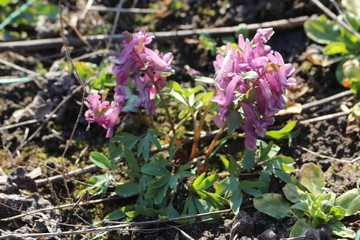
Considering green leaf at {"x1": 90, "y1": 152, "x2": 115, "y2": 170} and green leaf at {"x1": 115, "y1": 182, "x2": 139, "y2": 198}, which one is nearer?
green leaf at {"x1": 115, "y1": 182, "x2": 139, "y2": 198}

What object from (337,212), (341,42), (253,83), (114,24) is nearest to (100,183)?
(253,83)

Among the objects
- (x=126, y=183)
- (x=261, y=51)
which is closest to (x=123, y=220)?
(x=126, y=183)

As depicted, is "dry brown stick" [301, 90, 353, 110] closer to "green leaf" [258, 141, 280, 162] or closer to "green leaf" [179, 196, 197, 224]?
"green leaf" [258, 141, 280, 162]

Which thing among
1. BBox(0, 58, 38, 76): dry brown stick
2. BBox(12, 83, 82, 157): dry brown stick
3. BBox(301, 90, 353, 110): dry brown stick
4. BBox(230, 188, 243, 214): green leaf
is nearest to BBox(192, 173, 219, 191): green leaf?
BBox(230, 188, 243, 214): green leaf

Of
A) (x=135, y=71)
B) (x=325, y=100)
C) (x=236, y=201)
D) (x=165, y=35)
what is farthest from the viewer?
(x=165, y=35)

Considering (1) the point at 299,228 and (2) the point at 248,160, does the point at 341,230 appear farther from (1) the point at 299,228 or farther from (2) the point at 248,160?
(2) the point at 248,160

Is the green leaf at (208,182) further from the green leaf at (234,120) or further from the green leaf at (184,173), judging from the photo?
the green leaf at (234,120)

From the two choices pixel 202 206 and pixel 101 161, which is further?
pixel 101 161
